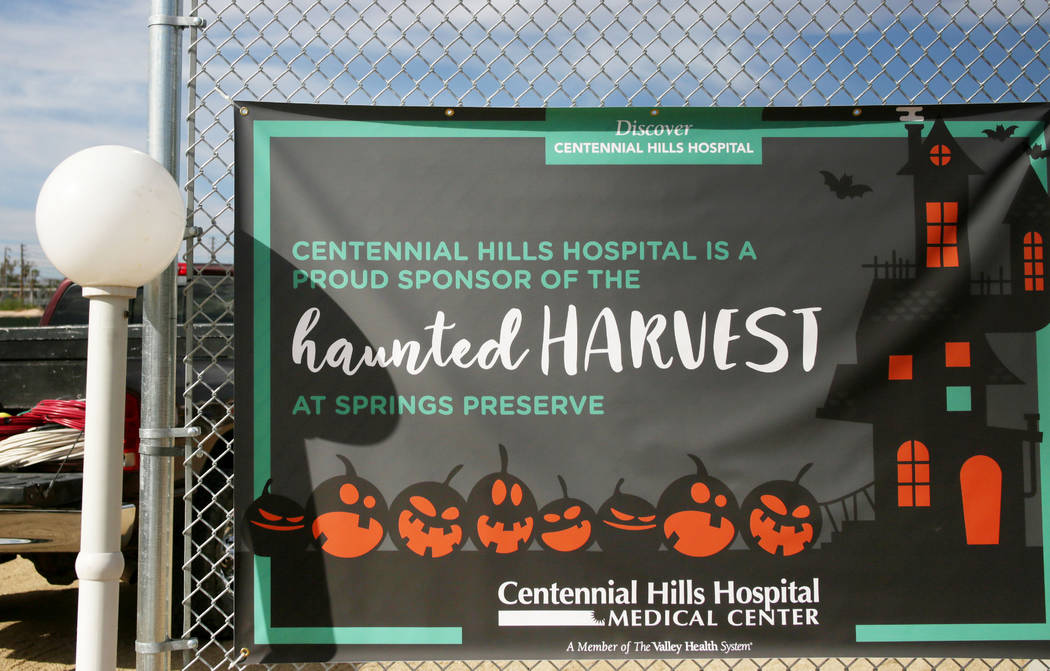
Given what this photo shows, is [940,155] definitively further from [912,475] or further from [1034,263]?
[912,475]

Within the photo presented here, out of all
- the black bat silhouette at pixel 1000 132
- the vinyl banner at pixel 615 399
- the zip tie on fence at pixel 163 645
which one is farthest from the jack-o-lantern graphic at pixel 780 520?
the zip tie on fence at pixel 163 645

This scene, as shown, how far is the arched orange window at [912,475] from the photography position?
2.52 meters

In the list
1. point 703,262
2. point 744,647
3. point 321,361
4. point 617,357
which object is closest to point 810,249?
point 703,262

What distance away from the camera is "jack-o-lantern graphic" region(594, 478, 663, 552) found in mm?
2480

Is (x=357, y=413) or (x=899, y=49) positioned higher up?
(x=899, y=49)

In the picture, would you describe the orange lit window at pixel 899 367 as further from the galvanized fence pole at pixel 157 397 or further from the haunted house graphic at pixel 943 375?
the galvanized fence pole at pixel 157 397

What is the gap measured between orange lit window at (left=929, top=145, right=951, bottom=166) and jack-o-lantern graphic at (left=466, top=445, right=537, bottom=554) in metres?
1.64

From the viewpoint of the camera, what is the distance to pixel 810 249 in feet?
8.34

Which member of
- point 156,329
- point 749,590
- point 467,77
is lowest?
point 749,590

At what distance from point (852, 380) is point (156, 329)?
2119mm

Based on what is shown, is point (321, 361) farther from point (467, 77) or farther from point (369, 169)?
point (467, 77)

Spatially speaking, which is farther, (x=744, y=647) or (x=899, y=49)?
(x=899, y=49)

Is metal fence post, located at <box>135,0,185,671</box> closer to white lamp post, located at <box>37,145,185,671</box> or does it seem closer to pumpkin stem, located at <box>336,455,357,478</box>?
white lamp post, located at <box>37,145,185,671</box>

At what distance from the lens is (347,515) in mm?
2482
